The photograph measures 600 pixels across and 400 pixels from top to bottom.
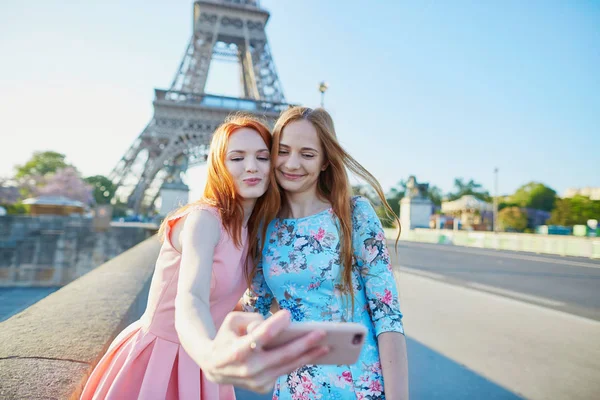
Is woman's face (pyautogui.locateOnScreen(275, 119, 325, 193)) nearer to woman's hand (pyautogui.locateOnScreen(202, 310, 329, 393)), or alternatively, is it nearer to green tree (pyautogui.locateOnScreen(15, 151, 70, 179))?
woman's hand (pyautogui.locateOnScreen(202, 310, 329, 393))

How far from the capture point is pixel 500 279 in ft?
23.2

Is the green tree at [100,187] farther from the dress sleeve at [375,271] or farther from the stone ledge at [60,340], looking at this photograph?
the dress sleeve at [375,271]

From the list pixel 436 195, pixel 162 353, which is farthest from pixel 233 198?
pixel 436 195

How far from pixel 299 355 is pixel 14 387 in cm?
118

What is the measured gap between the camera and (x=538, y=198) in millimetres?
55406

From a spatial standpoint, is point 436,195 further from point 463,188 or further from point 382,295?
point 382,295

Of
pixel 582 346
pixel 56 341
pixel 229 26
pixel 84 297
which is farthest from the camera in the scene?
pixel 229 26

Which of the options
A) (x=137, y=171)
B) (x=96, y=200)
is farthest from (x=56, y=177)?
(x=137, y=171)

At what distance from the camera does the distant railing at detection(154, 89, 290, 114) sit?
1157 inches

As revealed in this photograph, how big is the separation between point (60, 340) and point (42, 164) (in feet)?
173

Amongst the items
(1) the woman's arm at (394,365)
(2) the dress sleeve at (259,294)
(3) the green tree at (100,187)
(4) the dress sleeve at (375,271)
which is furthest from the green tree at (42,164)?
(1) the woman's arm at (394,365)

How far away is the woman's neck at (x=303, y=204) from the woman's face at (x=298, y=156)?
7 cm

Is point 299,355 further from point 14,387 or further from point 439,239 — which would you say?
point 439,239

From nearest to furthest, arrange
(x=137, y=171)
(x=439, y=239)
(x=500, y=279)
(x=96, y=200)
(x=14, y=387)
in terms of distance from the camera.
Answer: (x=14, y=387), (x=500, y=279), (x=439, y=239), (x=137, y=171), (x=96, y=200)
